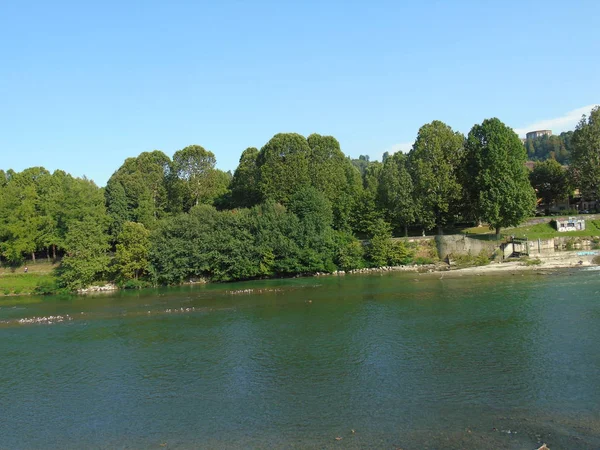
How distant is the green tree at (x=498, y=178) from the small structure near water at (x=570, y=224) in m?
5.33

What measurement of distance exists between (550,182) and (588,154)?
11897 mm

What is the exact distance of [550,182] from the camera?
2997 inches

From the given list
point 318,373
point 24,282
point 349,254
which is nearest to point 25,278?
point 24,282

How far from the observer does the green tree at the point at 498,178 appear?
2249 inches

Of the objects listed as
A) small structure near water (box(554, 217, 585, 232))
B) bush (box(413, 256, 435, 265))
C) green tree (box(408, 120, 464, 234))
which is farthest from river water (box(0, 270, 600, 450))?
small structure near water (box(554, 217, 585, 232))

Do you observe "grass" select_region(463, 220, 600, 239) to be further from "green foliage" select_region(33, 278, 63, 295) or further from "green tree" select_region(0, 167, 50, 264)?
"green tree" select_region(0, 167, 50, 264)

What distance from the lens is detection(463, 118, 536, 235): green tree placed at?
57.1 m

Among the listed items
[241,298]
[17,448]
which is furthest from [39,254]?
[17,448]

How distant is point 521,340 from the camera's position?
A: 25938mm

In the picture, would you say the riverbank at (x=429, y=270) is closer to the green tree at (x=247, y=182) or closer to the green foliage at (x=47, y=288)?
the green foliage at (x=47, y=288)

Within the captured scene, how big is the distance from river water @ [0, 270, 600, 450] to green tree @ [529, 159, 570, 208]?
38.2 metres

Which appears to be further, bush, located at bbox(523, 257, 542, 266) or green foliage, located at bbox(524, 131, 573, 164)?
green foliage, located at bbox(524, 131, 573, 164)

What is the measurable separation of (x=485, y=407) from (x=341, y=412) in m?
5.18

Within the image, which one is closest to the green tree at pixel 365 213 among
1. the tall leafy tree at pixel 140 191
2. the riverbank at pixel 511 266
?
the riverbank at pixel 511 266
